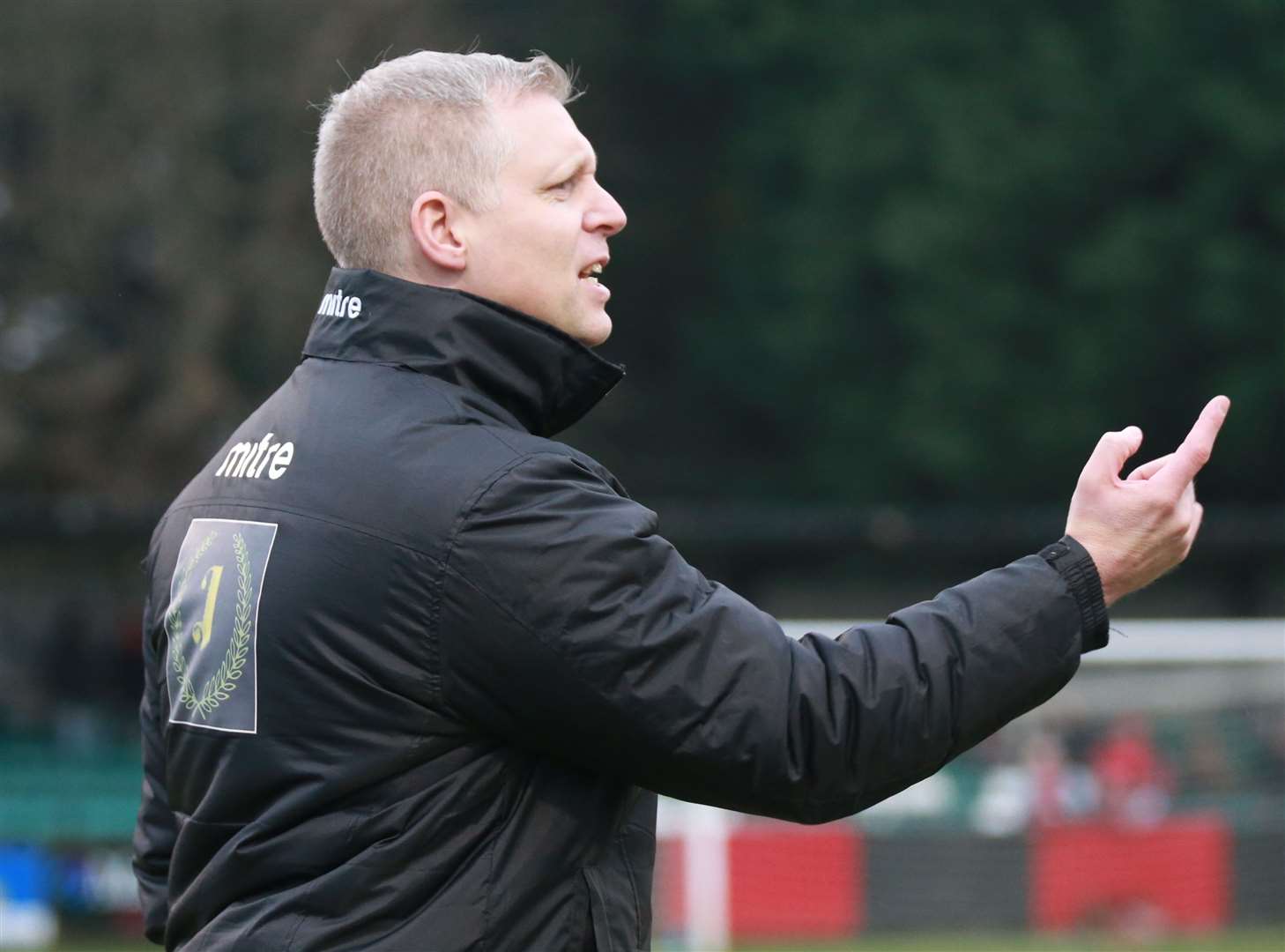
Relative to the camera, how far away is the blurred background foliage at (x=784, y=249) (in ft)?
58.6

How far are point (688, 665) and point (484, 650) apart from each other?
230 millimetres

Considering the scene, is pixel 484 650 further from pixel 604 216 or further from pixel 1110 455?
pixel 1110 455

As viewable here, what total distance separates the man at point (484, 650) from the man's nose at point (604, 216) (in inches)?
3.7

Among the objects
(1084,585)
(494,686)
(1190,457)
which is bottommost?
(494,686)

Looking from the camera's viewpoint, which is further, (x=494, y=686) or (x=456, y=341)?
(x=456, y=341)

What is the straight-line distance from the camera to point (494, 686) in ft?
6.77

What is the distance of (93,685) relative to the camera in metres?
18.1

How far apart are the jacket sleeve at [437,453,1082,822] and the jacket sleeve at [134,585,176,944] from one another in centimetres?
64

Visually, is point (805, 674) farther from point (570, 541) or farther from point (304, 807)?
point (304, 807)

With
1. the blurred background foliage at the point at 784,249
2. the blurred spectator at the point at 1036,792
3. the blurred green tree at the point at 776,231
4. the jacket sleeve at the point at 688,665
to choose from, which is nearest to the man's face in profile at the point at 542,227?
the jacket sleeve at the point at 688,665

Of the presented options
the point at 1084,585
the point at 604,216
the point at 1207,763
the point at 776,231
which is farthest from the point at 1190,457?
the point at 776,231

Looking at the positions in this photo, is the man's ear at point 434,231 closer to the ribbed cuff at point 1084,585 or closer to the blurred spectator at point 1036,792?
the ribbed cuff at point 1084,585

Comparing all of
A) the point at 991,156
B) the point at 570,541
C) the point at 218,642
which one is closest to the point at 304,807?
the point at 218,642

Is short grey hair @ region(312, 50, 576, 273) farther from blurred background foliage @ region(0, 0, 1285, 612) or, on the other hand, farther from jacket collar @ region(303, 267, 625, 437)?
blurred background foliage @ region(0, 0, 1285, 612)
